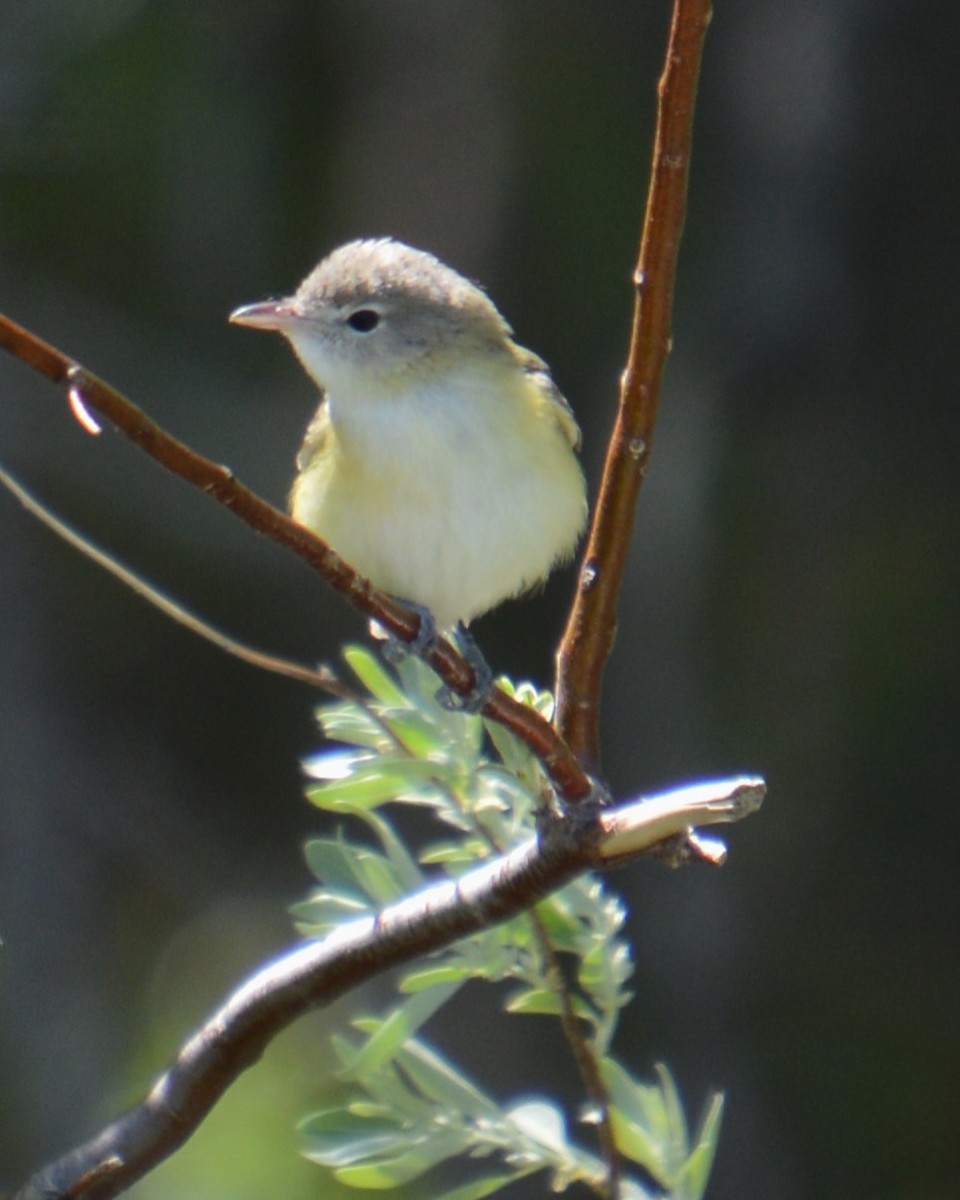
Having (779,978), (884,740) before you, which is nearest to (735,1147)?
(779,978)

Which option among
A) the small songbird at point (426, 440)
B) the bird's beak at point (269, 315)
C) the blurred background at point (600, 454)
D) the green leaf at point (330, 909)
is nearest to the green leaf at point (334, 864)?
the green leaf at point (330, 909)

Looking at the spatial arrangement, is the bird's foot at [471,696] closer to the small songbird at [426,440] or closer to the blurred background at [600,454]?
the small songbird at [426,440]

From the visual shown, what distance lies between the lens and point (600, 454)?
5.55 metres

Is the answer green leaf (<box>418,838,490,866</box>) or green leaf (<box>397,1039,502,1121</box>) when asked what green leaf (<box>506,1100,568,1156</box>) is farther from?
green leaf (<box>418,838,490,866</box>)

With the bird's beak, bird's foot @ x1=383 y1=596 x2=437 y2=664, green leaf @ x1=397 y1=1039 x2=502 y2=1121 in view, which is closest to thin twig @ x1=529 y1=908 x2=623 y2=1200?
green leaf @ x1=397 y1=1039 x2=502 y2=1121

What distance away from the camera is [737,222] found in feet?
18.3

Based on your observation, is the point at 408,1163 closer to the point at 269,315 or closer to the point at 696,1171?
the point at 696,1171

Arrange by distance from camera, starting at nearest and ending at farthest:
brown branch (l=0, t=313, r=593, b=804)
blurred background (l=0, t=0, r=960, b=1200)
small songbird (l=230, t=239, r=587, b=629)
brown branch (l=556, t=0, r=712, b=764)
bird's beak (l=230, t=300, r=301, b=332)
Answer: brown branch (l=0, t=313, r=593, b=804), brown branch (l=556, t=0, r=712, b=764), small songbird (l=230, t=239, r=587, b=629), bird's beak (l=230, t=300, r=301, b=332), blurred background (l=0, t=0, r=960, b=1200)

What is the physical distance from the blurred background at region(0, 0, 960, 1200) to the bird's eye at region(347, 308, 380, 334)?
7.24ft

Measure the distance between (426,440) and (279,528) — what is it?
138 cm

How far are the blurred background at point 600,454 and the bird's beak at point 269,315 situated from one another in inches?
87.8

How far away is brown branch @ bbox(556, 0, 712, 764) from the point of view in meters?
1.68

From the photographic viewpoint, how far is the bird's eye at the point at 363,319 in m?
3.28

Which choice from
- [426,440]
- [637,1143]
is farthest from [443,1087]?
[426,440]
